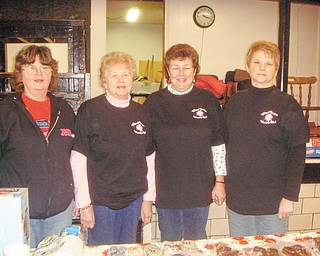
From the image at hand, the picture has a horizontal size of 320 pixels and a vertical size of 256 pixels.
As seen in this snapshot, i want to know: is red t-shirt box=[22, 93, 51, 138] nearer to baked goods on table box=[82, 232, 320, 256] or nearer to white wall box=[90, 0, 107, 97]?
baked goods on table box=[82, 232, 320, 256]

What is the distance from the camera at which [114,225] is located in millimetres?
1610

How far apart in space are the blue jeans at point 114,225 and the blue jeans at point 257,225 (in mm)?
439

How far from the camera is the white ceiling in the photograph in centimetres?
626

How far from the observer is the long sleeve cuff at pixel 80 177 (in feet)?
5.12

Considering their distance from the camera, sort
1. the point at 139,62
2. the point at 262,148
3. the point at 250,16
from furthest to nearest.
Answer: the point at 139,62 < the point at 250,16 < the point at 262,148

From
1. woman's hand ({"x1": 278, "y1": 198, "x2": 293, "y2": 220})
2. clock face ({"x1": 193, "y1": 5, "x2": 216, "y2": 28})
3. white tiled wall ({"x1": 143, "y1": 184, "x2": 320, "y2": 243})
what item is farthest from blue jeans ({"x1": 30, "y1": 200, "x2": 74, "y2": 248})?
clock face ({"x1": 193, "y1": 5, "x2": 216, "y2": 28})

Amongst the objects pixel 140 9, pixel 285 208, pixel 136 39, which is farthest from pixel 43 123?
pixel 136 39

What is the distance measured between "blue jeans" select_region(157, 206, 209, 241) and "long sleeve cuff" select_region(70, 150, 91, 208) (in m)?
0.36

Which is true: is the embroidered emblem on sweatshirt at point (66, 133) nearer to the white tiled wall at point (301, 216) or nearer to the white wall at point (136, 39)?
the white tiled wall at point (301, 216)

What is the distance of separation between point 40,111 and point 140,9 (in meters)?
5.71

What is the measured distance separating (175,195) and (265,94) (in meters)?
0.60

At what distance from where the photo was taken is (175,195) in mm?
1659

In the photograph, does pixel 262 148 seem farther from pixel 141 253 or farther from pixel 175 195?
pixel 141 253

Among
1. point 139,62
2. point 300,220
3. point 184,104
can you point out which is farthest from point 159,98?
point 139,62
